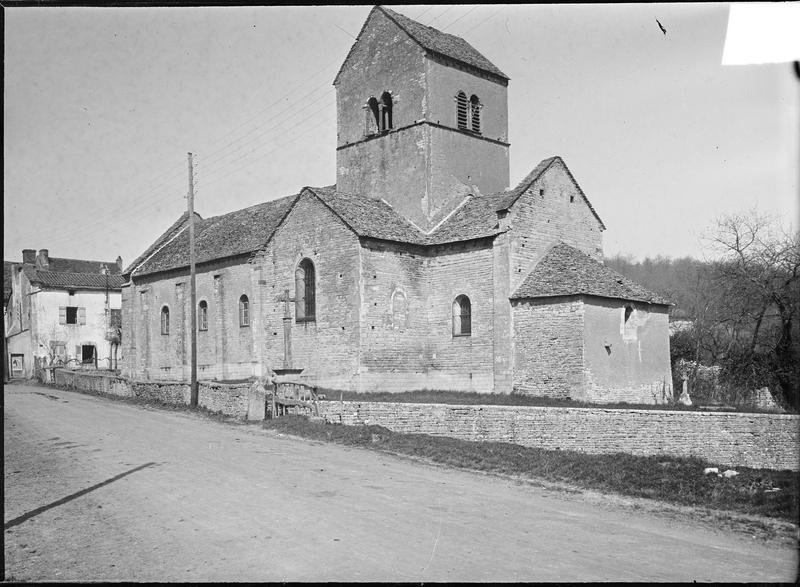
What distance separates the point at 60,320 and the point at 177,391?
28.3m

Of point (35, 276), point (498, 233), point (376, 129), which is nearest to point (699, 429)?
point (498, 233)

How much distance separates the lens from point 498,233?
25922 mm

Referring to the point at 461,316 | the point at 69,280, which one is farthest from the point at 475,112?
the point at 69,280

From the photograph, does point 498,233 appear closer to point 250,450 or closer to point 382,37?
point 382,37

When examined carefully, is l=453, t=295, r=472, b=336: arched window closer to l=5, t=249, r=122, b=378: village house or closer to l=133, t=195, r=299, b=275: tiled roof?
l=133, t=195, r=299, b=275: tiled roof

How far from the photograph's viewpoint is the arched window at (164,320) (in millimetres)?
40750

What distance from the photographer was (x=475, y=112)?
31.5m

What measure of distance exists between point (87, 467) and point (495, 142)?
23.9m

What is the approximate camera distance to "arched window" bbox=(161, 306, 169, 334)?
134 feet

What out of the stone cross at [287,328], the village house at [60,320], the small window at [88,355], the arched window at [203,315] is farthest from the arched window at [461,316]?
the small window at [88,355]

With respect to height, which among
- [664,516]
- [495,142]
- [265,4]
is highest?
[495,142]

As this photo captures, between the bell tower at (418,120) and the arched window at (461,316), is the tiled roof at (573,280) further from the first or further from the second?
the bell tower at (418,120)

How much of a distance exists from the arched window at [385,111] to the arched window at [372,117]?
1.20ft

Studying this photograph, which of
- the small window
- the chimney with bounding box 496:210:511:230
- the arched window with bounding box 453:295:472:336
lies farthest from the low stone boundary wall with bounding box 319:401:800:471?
the small window
